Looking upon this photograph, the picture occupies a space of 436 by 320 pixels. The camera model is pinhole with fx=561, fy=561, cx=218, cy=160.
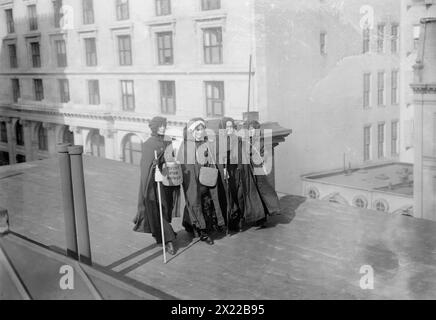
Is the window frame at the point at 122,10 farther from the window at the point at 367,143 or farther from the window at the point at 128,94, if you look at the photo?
the window at the point at 367,143

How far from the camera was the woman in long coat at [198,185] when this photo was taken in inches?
259

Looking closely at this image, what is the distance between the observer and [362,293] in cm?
529

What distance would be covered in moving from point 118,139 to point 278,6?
5769 mm

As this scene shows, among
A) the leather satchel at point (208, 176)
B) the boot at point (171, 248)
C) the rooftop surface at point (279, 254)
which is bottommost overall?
the rooftop surface at point (279, 254)

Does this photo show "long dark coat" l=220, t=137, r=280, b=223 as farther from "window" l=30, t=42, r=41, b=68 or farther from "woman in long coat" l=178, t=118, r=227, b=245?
"window" l=30, t=42, r=41, b=68

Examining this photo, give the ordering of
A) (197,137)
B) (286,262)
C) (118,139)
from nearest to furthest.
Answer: (286,262) < (197,137) < (118,139)

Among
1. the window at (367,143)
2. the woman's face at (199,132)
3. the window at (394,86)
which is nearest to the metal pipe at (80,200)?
the woman's face at (199,132)

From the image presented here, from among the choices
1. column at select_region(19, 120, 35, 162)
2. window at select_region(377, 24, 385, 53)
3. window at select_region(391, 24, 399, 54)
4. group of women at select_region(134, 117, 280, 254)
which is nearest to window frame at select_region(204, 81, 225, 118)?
window at select_region(377, 24, 385, 53)

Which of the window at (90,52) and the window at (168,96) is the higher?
the window at (90,52)

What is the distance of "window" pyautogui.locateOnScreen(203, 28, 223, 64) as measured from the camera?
15016 millimetres

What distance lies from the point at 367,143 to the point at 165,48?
22.2 feet
